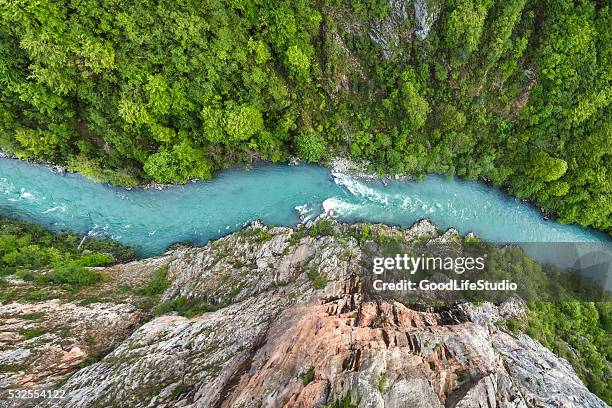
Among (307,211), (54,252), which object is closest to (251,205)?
(307,211)

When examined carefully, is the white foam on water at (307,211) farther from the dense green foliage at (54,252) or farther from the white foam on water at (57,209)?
the white foam on water at (57,209)

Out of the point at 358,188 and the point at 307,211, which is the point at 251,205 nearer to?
the point at 307,211

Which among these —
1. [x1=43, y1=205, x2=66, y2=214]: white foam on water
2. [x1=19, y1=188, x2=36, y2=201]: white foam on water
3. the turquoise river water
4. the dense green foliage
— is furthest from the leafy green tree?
[x1=19, y1=188, x2=36, y2=201]: white foam on water

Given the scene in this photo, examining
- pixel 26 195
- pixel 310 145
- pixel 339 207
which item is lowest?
pixel 339 207

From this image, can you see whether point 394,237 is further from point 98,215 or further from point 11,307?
point 11,307

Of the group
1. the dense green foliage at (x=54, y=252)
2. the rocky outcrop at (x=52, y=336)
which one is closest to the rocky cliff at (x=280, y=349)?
the rocky outcrop at (x=52, y=336)
